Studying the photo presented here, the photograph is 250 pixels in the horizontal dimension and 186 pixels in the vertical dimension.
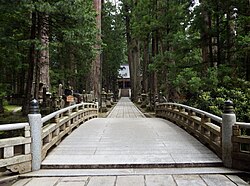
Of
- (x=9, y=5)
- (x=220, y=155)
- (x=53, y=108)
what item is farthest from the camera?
(x=53, y=108)

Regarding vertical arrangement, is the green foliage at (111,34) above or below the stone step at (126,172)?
above

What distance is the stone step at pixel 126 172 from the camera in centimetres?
498

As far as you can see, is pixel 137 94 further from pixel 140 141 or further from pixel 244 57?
pixel 140 141

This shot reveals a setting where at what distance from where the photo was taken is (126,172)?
5082mm

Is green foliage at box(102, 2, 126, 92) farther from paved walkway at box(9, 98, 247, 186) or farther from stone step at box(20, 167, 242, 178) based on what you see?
stone step at box(20, 167, 242, 178)

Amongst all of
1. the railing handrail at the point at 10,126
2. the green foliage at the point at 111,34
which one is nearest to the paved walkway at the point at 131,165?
the railing handrail at the point at 10,126

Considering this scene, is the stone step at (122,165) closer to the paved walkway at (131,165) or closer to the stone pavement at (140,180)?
the paved walkway at (131,165)

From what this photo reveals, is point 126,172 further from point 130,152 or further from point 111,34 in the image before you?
point 111,34

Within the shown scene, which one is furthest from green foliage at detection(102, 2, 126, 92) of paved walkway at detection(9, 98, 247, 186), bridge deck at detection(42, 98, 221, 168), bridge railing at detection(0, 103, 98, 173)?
bridge railing at detection(0, 103, 98, 173)

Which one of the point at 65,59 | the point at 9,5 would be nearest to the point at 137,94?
the point at 65,59

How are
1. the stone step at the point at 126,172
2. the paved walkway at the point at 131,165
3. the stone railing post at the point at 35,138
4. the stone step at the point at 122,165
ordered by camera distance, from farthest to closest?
the stone step at the point at 122,165, the stone railing post at the point at 35,138, the stone step at the point at 126,172, the paved walkway at the point at 131,165

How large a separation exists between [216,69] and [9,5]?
6989 millimetres

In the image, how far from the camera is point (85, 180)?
4.71 meters

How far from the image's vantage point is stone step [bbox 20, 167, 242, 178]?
498 cm
